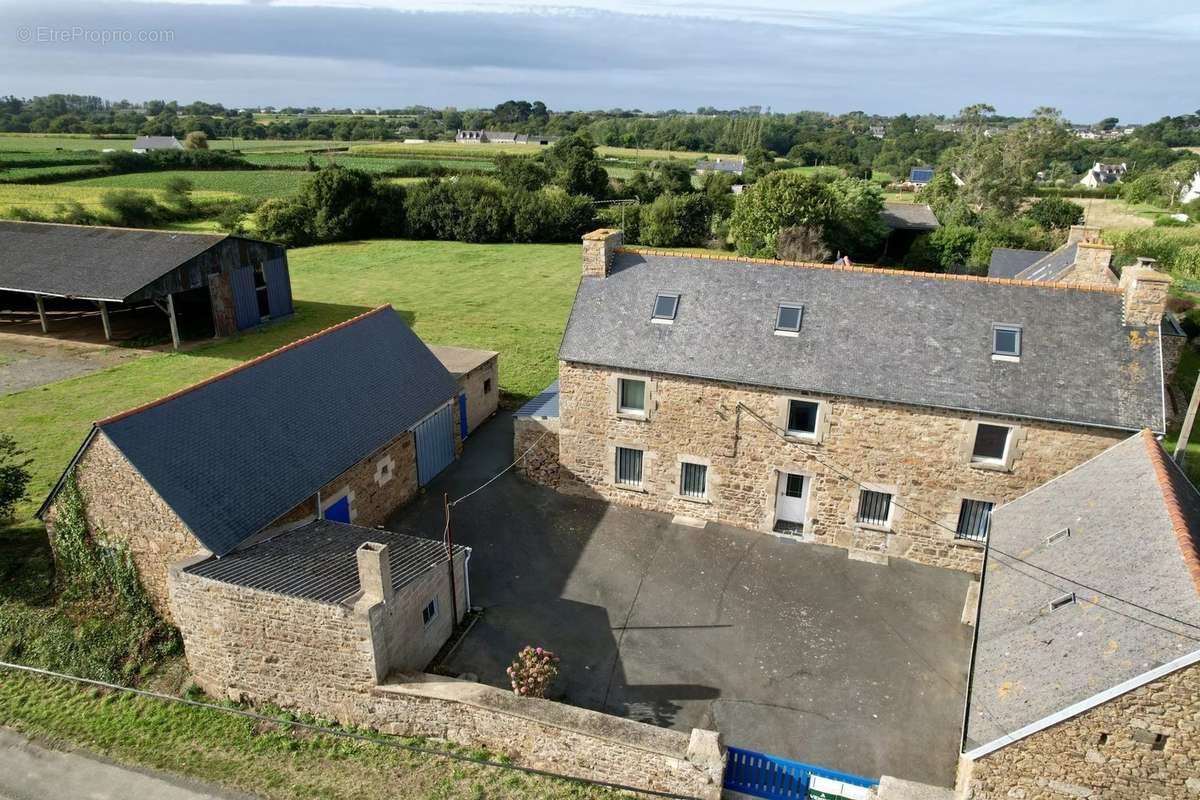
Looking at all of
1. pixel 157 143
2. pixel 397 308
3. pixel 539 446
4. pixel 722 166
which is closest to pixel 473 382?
pixel 539 446

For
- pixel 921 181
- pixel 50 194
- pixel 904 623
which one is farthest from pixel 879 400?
pixel 921 181

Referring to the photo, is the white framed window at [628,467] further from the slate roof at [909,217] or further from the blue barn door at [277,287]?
the slate roof at [909,217]

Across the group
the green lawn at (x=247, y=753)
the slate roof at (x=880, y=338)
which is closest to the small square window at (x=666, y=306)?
the slate roof at (x=880, y=338)

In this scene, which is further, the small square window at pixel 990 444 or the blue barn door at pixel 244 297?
the blue barn door at pixel 244 297

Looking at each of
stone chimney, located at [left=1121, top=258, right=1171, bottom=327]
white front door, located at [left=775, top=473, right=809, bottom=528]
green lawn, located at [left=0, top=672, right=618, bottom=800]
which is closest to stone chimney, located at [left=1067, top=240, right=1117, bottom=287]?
stone chimney, located at [left=1121, top=258, right=1171, bottom=327]

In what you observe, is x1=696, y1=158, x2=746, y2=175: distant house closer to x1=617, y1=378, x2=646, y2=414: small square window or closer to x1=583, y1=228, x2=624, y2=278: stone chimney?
x1=583, y1=228, x2=624, y2=278: stone chimney

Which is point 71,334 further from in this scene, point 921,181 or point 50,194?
point 921,181
